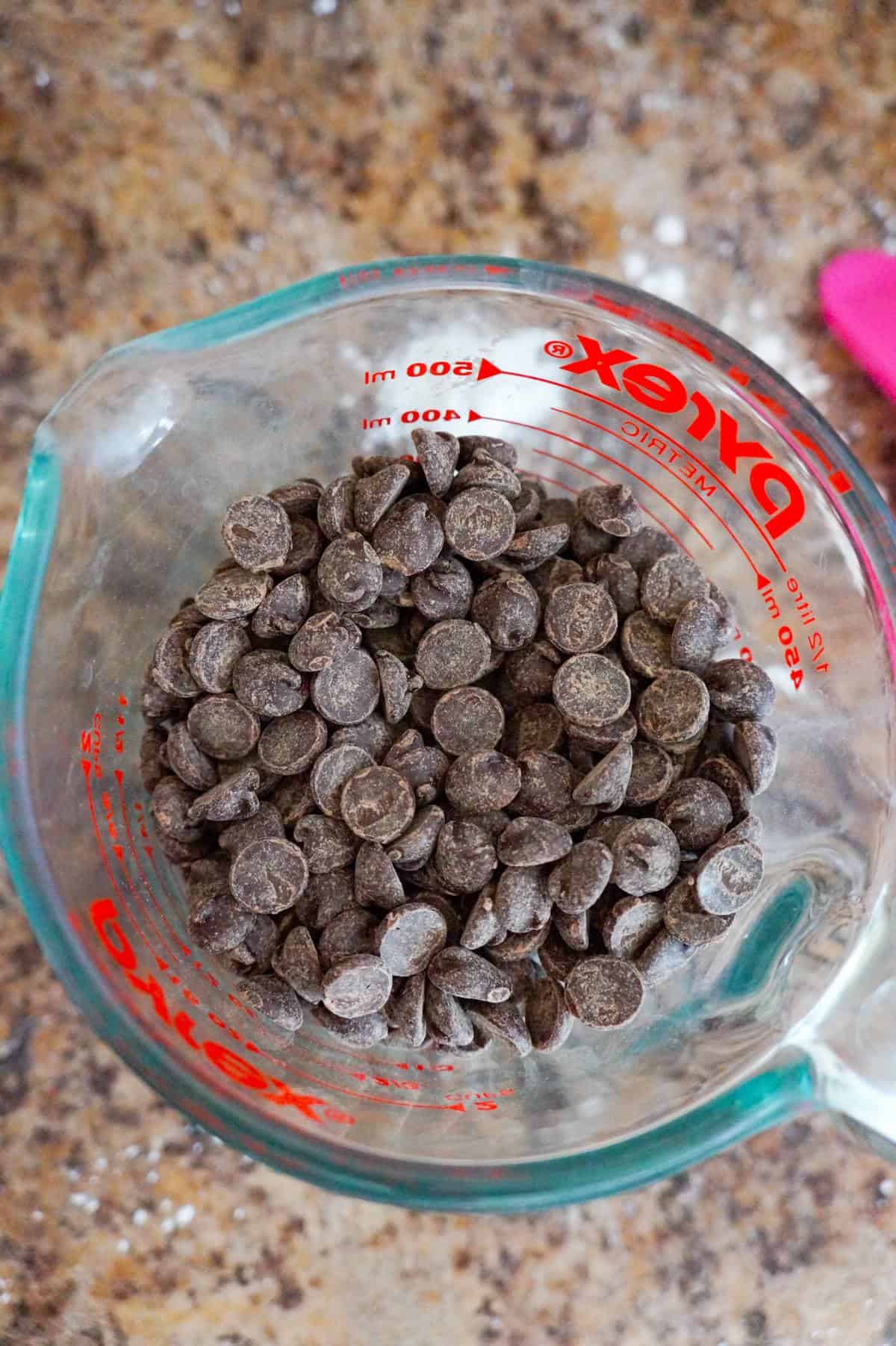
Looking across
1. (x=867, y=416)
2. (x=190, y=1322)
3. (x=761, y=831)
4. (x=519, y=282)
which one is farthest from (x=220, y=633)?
(x=867, y=416)

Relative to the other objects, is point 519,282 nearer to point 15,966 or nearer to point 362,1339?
point 15,966

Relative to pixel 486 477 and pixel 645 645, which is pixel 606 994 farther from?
pixel 486 477

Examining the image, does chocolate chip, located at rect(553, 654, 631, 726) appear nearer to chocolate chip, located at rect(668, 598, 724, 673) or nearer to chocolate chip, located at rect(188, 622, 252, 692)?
chocolate chip, located at rect(668, 598, 724, 673)

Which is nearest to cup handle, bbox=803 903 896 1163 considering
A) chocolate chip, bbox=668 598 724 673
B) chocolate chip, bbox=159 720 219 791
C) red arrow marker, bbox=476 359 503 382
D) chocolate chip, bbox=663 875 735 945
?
chocolate chip, bbox=663 875 735 945

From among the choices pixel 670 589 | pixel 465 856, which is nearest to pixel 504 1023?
pixel 465 856

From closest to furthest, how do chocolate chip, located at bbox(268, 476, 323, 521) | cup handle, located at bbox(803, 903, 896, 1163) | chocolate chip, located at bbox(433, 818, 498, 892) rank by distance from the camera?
cup handle, located at bbox(803, 903, 896, 1163), chocolate chip, located at bbox(433, 818, 498, 892), chocolate chip, located at bbox(268, 476, 323, 521)
